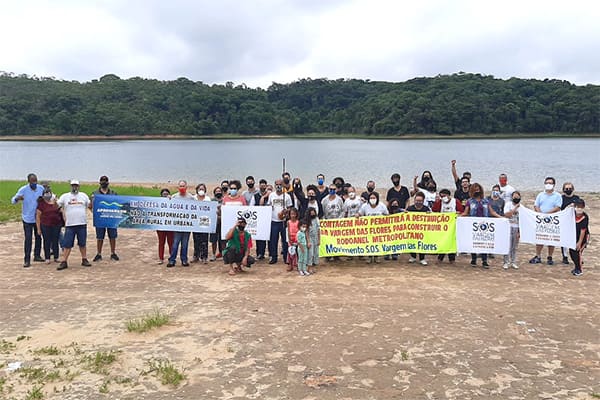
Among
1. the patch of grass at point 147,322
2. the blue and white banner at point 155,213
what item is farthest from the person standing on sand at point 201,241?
the patch of grass at point 147,322

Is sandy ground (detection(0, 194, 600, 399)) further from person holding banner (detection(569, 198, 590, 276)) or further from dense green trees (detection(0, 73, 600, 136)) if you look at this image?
dense green trees (detection(0, 73, 600, 136))

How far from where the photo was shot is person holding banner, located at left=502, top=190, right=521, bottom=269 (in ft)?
34.8

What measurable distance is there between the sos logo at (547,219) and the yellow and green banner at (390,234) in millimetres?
1782

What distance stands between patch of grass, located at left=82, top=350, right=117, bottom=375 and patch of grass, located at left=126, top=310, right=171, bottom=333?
0.72m

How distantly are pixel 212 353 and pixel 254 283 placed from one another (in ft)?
10.1

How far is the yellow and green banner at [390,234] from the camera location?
1080 cm

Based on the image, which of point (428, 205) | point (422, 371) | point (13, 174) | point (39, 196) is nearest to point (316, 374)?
point (422, 371)

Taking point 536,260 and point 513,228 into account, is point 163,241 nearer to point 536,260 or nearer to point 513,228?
point 513,228

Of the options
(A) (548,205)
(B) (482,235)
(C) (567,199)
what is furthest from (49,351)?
(C) (567,199)

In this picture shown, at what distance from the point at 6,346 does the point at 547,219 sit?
1002 centimetres

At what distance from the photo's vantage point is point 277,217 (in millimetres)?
11016

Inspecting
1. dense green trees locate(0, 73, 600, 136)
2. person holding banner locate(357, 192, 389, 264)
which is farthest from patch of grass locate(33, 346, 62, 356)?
dense green trees locate(0, 73, 600, 136)

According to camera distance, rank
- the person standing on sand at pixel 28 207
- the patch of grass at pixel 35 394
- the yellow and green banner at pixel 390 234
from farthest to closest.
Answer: the yellow and green banner at pixel 390 234 < the person standing on sand at pixel 28 207 < the patch of grass at pixel 35 394

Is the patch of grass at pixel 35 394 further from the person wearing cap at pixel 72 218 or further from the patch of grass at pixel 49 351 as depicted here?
the person wearing cap at pixel 72 218
